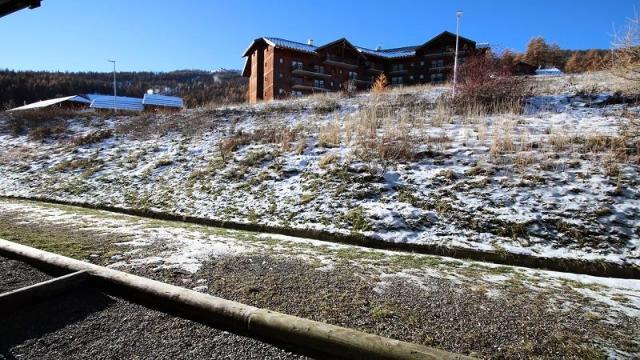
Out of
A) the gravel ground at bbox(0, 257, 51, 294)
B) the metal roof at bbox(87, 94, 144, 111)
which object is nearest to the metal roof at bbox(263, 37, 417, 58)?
the metal roof at bbox(87, 94, 144, 111)

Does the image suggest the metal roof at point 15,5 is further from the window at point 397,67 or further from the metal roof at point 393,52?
the window at point 397,67

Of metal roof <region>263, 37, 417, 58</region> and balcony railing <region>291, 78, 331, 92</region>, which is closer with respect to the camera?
metal roof <region>263, 37, 417, 58</region>

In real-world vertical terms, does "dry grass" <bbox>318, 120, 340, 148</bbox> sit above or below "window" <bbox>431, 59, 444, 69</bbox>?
below

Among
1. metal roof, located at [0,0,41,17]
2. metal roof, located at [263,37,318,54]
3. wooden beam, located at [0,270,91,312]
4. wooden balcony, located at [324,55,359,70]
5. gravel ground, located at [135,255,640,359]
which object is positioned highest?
metal roof, located at [263,37,318,54]

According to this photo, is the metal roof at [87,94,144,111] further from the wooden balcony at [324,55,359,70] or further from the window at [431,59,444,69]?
the window at [431,59,444,69]

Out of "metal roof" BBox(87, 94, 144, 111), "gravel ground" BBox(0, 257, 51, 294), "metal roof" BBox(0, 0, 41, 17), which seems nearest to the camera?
"gravel ground" BBox(0, 257, 51, 294)

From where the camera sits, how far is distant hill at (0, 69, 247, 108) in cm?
9125

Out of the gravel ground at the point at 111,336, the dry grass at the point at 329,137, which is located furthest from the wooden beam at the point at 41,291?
the dry grass at the point at 329,137

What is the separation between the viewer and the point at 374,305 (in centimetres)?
372

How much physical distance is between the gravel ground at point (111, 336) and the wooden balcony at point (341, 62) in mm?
51097

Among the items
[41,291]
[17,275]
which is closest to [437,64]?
[17,275]

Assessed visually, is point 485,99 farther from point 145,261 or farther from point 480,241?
point 145,261

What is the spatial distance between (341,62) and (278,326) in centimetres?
5269

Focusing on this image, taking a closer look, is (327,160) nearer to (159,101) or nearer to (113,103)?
(113,103)
